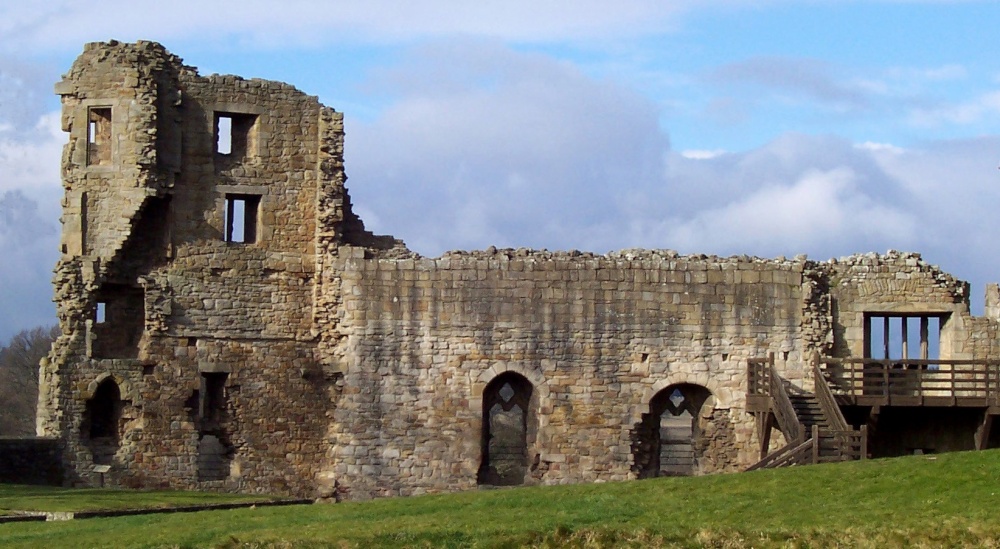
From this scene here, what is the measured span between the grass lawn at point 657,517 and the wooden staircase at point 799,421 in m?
3.56

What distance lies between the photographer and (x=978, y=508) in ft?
83.1

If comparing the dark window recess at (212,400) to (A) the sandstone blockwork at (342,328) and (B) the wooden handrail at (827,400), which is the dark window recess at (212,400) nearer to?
(A) the sandstone blockwork at (342,328)

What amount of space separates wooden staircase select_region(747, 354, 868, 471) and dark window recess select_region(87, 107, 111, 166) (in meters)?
14.3

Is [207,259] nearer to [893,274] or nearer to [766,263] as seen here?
[766,263]

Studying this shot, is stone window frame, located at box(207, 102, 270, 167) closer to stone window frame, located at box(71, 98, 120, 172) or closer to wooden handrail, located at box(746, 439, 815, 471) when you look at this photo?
stone window frame, located at box(71, 98, 120, 172)

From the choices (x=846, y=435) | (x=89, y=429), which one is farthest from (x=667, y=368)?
(x=89, y=429)

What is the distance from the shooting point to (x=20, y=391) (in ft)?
259

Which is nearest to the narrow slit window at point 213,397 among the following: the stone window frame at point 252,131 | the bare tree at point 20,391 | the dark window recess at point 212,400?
the dark window recess at point 212,400

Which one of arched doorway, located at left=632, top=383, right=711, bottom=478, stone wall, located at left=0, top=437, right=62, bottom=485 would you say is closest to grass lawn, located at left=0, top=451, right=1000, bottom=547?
arched doorway, located at left=632, top=383, right=711, bottom=478

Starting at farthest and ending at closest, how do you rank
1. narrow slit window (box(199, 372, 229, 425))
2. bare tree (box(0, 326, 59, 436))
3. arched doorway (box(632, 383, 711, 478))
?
1. bare tree (box(0, 326, 59, 436))
2. narrow slit window (box(199, 372, 229, 425))
3. arched doorway (box(632, 383, 711, 478))

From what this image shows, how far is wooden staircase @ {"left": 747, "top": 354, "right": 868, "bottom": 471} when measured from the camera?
33.8 m

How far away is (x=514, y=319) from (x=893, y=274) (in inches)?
320

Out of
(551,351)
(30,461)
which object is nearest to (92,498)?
(30,461)

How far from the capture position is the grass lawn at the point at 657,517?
24.4m
